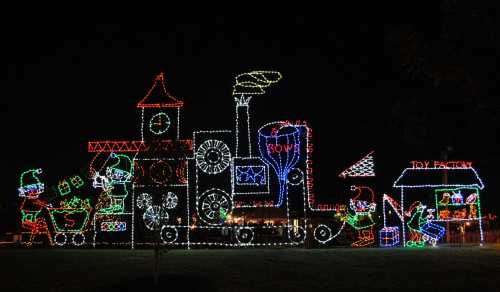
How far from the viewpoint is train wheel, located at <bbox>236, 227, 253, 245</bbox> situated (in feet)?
89.5

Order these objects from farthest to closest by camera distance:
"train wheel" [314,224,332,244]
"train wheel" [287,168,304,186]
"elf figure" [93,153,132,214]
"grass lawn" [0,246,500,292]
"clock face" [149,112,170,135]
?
"elf figure" [93,153,132,214] < "train wheel" [287,168,304,186] < "train wheel" [314,224,332,244] < "clock face" [149,112,170,135] < "grass lawn" [0,246,500,292]

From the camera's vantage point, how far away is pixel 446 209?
27.4 metres

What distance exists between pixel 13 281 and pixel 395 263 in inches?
393

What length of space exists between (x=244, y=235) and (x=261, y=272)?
11714 millimetres

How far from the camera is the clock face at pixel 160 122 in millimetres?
24847

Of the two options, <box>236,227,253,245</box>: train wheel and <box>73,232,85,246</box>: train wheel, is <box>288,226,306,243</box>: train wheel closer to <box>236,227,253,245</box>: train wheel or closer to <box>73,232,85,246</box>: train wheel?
<box>236,227,253,245</box>: train wheel

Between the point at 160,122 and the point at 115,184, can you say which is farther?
the point at 115,184

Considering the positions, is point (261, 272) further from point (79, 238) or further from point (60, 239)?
point (60, 239)

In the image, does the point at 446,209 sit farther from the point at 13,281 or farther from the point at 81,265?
the point at 13,281

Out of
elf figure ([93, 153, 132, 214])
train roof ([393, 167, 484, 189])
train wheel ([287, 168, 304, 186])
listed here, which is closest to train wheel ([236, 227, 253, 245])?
train wheel ([287, 168, 304, 186])

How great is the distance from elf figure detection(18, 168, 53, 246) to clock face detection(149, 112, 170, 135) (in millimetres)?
6664

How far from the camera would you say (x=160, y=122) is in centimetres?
2505

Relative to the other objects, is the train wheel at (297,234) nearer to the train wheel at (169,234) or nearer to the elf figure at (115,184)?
the train wheel at (169,234)

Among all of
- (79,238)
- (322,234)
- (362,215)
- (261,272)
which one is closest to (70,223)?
(79,238)
